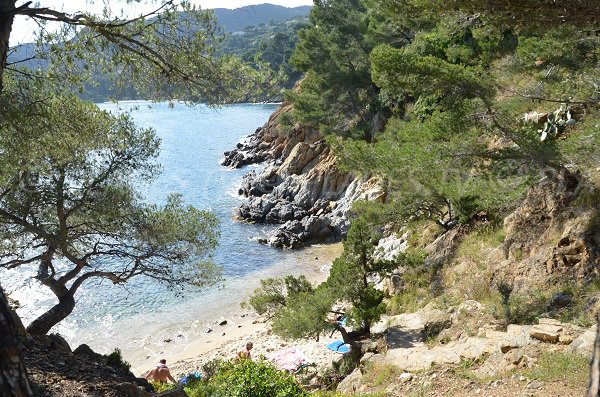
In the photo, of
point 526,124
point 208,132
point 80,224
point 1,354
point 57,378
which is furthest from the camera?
point 208,132

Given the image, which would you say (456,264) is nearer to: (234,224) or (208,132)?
(234,224)

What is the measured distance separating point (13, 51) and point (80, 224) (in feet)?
15.4

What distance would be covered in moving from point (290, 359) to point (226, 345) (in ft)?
14.6

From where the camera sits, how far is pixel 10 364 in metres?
2.31

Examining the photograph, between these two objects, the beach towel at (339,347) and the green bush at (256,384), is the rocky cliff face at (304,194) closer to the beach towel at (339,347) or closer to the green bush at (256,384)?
the beach towel at (339,347)

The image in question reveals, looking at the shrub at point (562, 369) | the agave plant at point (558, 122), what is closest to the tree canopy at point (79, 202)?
the shrub at point (562, 369)

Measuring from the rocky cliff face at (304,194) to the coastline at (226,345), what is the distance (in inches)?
209

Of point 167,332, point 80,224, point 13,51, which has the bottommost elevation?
point 167,332

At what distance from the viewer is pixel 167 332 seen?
19109 millimetres

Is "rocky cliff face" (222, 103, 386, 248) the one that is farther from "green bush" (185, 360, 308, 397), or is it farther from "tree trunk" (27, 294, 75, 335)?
"green bush" (185, 360, 308, 397)

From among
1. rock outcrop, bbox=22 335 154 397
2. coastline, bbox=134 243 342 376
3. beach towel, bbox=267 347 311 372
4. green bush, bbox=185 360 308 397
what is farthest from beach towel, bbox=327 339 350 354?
rock outcrop, bbox=22 335 154 397

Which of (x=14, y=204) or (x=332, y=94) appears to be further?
(x=332, y=94)

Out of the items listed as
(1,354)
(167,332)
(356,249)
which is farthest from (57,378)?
(167,332)

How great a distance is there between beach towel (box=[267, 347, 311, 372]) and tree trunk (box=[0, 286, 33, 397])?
11.3 m
